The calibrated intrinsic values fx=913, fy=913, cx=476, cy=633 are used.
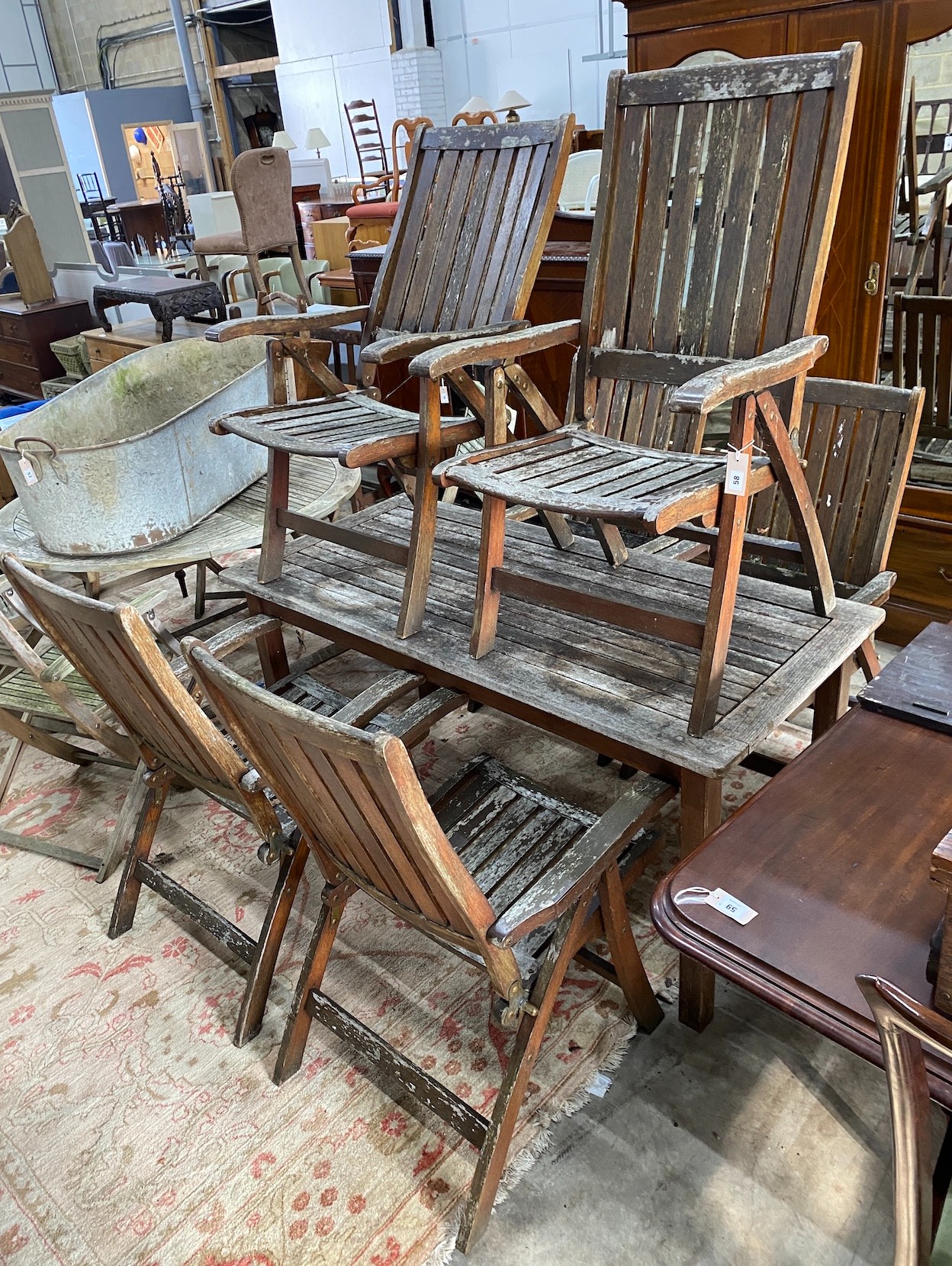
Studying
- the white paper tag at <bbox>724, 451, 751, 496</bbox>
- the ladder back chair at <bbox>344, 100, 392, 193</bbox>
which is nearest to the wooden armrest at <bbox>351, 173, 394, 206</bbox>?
A: the ladder back chair at <bbox>344, 100, 392, 193</bbox>

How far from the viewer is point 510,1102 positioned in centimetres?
141

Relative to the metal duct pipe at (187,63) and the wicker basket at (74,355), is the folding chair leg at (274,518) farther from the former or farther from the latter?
the metal duct pipe at (187,63)

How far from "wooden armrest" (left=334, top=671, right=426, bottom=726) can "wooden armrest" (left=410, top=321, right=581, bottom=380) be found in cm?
66

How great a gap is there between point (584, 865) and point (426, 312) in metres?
1.67

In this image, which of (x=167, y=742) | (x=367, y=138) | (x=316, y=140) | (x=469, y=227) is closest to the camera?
(x=167, y=742)

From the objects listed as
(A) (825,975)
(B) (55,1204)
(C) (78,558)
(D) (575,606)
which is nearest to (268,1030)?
(B) (55,1204)

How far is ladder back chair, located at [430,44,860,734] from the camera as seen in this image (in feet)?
5.31

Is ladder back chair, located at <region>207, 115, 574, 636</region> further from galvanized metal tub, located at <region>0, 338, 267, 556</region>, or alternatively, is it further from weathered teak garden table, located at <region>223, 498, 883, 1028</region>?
galvanized metal tub, located at <region>0, 338, 267, 556</region>

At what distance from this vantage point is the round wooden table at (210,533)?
2.50m

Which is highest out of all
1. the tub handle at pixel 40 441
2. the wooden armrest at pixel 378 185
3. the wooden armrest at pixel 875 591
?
the wooden armrest at pixel 378 185

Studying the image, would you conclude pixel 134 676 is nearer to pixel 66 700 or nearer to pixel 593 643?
pixel 66 700

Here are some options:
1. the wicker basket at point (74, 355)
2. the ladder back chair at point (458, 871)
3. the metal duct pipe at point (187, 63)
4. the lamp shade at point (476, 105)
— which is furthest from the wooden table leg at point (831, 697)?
the metal duct pipe at point (187, 63)

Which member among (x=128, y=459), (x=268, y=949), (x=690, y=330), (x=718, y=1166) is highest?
(x=690, y=330)

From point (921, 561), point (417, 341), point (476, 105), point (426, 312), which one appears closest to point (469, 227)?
point (426, 312)
